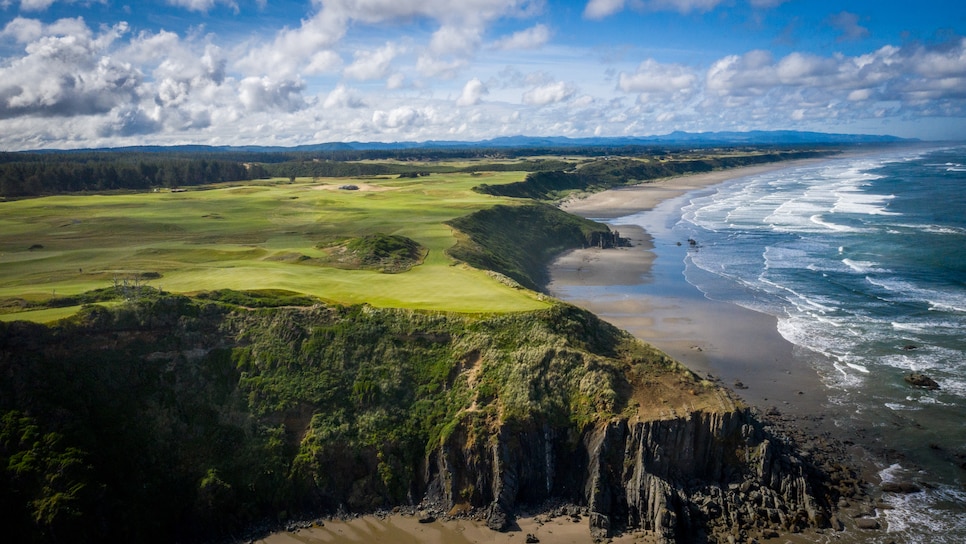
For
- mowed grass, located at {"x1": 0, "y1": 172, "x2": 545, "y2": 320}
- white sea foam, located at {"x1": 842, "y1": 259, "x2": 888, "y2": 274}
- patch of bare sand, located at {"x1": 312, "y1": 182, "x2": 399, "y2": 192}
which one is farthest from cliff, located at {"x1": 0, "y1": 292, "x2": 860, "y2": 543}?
patch of bare sand, located at {"x1": 312, "y1": 182, "x2": 399, "y2": 192}

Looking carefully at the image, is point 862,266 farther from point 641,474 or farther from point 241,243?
point 241,243

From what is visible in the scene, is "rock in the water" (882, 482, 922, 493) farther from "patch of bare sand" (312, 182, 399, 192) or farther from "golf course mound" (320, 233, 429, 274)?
"patch of bare sand" (312, 182, 399, 192)

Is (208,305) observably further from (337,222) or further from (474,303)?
(337,222)

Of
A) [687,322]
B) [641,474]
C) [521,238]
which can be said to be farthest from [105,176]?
[641,474]

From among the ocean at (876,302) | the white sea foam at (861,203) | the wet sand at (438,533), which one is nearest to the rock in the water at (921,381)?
the ocean at (876,302)

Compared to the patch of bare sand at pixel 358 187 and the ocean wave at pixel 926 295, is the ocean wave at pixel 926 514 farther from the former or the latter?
the patch of bare sand at pixel 358 187

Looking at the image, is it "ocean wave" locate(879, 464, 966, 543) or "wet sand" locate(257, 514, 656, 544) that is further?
"wet sand" locate(257, 514, 656, 544)

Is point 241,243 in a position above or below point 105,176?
below
